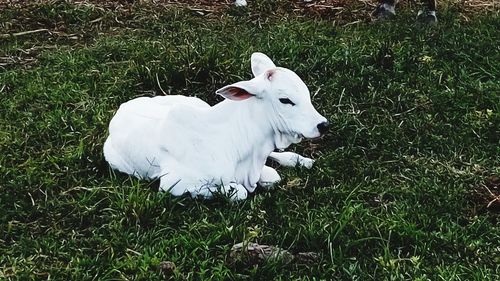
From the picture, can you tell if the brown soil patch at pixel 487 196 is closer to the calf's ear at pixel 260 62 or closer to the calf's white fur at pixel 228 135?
the calf's white fur at pixel 228 135

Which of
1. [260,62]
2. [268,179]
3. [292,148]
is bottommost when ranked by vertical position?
[292,148]

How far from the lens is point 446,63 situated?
18.2ft

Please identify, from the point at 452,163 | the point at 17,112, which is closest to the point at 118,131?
the point at 17,112

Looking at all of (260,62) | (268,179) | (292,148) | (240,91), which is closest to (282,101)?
(240,91)

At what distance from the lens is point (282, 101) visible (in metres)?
3.75

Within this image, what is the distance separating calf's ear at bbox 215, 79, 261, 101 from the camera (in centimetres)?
371

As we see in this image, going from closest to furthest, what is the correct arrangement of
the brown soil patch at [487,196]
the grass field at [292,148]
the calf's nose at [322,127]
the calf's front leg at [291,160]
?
the grass field at [292,148] → the calf's nose at [322,127] → the brown soil patch at [487,196] → the calf's front leg at [291,160]

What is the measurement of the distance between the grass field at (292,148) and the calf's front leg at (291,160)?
5cm

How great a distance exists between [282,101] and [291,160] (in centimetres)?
54

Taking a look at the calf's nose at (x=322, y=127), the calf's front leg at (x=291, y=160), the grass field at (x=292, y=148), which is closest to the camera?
the grass field at (x=292, y=148)

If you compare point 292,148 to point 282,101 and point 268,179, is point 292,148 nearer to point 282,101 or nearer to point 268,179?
point 268,179

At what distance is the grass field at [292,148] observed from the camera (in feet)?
11.3

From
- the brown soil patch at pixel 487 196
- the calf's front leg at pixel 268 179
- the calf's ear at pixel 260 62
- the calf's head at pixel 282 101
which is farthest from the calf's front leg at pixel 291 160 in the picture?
the brown soil patch at pixel 487 196

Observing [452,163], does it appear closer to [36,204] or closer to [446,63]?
[446,63]
